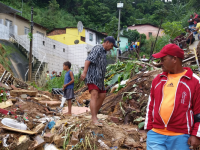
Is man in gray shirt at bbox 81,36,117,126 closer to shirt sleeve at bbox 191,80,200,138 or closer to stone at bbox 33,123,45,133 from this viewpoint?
stone at bbox 33,123,45,133

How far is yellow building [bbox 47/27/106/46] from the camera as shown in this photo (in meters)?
30.0

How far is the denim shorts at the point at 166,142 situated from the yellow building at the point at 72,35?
26843mm

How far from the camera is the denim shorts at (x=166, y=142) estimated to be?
1.88 meters

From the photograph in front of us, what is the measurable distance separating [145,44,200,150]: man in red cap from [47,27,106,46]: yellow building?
2673 cm

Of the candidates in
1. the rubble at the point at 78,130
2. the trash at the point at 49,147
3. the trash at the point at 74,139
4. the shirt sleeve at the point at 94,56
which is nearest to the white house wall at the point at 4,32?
the rubble at the point at 78,130

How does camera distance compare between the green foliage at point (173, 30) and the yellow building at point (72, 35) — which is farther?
the yellow building at point (72, 35)

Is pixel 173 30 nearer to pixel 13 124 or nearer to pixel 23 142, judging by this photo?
pixel 13 124

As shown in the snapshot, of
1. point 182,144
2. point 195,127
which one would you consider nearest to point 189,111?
point 195,127

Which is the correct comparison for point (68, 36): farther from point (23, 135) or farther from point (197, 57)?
point (23, 135)

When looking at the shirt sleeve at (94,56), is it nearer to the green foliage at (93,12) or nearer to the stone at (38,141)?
the stone at (38,141)

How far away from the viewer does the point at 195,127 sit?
1.84 meters

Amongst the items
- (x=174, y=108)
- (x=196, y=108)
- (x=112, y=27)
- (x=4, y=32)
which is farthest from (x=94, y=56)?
(x=112, y=27)

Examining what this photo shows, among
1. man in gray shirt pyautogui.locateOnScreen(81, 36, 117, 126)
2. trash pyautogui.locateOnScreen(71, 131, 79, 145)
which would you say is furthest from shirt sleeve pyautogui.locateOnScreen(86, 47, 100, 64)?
trash pyautogui.locateOnScreen(71, 131, 79, 145)

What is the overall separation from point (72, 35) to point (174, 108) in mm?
29174
